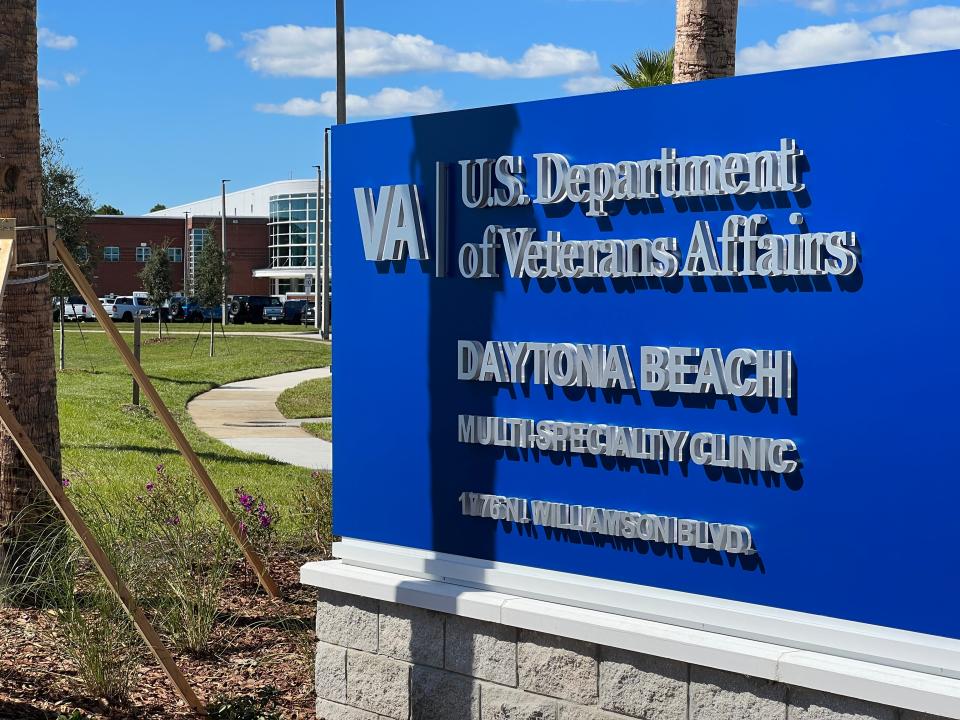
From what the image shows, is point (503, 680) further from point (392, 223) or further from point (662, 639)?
point (392, 223)

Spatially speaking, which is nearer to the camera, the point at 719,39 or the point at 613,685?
the point at 613,685

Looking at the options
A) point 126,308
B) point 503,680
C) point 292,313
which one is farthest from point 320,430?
point 126,308

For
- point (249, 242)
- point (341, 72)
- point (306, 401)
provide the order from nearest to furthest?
1. point (341, 72)
2. point (306, 401)
3. point (249, 242)

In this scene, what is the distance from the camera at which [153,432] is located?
15.2 m

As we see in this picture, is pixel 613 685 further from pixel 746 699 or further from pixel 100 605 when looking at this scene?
pixel 100 605

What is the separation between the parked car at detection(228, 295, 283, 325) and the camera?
6297 centimetres

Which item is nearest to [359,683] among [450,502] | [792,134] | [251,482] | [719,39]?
[450,502]

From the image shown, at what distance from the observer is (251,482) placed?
37.0ft

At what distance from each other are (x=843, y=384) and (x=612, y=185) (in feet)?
3.75

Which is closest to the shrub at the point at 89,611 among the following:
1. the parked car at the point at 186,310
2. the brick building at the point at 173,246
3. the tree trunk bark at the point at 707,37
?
the tree trunk bark at the point at 707,37

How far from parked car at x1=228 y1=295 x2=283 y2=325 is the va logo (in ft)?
192

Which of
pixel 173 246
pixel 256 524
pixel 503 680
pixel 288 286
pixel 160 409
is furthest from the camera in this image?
pixel 288 286

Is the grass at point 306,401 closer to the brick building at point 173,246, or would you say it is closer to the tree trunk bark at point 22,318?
the tree trunk bark at point 22,318

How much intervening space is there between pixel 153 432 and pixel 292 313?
47.8 meters
